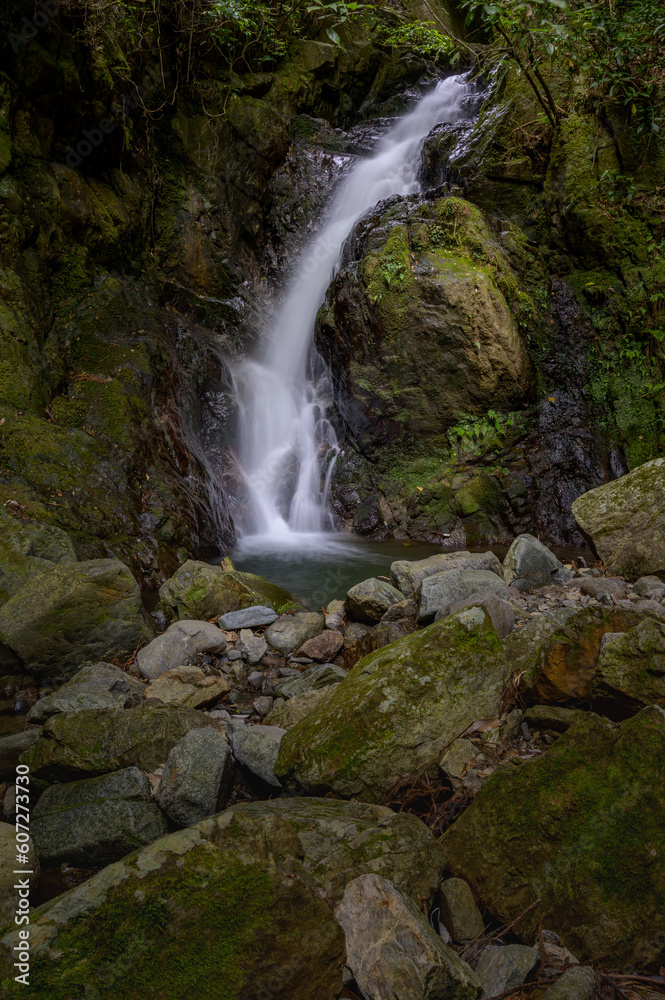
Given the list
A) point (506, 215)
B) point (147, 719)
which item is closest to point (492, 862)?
point (147, 719)

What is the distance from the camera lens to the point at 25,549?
4184 mm

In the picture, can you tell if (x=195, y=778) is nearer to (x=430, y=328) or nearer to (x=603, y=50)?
(x=430, y=328)

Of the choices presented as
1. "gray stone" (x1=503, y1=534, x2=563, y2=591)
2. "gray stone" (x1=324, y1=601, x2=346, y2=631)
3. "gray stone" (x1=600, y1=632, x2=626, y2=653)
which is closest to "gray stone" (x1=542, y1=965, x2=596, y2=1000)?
"gray stone" (x1=600, y1=632, x2=626, y2=653)

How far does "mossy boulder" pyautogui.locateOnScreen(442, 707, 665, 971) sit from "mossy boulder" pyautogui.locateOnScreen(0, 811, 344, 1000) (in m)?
0.62

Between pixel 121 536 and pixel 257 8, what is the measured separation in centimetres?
827

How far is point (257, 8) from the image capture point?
25.9ft

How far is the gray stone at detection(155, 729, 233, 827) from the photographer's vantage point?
2.34 m

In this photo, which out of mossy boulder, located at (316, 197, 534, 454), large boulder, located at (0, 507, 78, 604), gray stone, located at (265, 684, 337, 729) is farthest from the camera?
mossy boulder, located at (316, 197, 534, 454)

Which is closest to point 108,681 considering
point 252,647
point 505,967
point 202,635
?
point 202,635

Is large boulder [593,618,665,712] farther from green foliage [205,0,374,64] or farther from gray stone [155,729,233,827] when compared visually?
green foliage [205,0,374,64]

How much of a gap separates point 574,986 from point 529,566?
3660 mm

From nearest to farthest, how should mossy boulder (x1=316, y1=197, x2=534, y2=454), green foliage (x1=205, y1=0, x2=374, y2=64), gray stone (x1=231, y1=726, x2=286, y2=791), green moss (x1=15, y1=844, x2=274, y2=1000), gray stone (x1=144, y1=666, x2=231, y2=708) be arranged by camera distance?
green moss (x1=15, y1=844, x2=274, y2=1000) → gray stone (x1=231, y1=726, x2=286, y2=791) → gray stone (x1=144, y1=666, x2=231, y2=708) → green foliage (x1=205, y1=0, x2=374, y2=64) → mossy boulder (x1=316, y1=197, x2=534, y2=454)

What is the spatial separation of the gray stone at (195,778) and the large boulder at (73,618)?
164 cm

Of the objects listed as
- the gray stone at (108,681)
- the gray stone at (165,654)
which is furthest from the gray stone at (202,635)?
the gray stone at (108,681)
